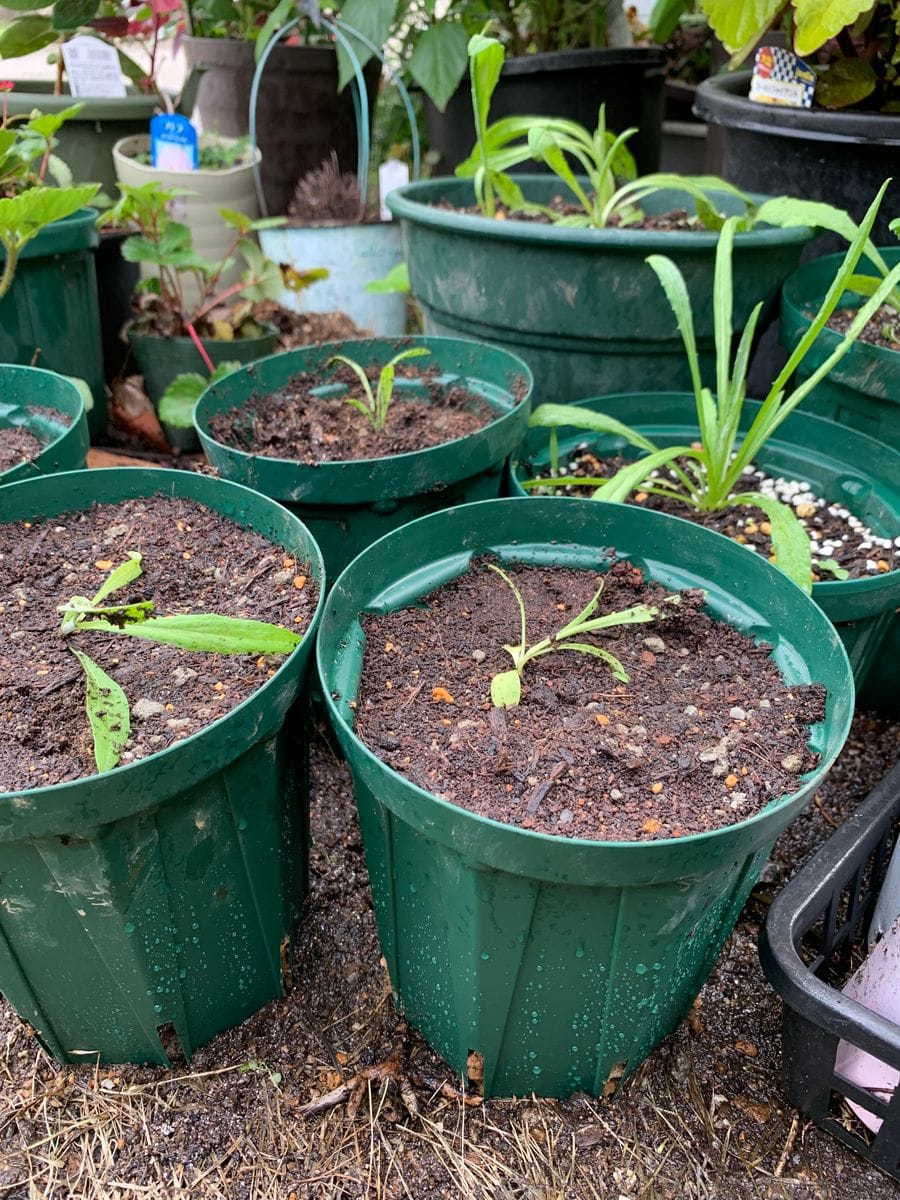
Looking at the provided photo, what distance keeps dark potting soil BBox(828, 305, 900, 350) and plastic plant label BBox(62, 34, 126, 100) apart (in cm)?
198

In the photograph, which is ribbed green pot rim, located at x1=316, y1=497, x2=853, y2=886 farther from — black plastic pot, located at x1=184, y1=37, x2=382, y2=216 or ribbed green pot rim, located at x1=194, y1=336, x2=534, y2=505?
black plastic pot, located at x1=184, y1=37, x2=382, y2=216

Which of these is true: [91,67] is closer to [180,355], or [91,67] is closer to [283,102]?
[283,102]

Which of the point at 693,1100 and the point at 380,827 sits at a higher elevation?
the point at 380,827

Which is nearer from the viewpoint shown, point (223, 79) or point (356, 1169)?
point (356, 1169)

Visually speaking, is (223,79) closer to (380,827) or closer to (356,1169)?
(380,827)

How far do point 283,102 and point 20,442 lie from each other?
1.88 m

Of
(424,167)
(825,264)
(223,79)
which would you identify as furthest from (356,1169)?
(223,79)

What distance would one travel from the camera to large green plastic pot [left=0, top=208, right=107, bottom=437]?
1630mm

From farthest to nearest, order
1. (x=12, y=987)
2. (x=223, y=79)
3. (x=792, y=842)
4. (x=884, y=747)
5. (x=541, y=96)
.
Answer: (x=223, y=79) → (x=541, y=96) → (x=884, y=747) → (x=792, y=842) → (x=12, y=987)

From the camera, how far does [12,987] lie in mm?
872

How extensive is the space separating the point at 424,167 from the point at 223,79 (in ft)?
2.22

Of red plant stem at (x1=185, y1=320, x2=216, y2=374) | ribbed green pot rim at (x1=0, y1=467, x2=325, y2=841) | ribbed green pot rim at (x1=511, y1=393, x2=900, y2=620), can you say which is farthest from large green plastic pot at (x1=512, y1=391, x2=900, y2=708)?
red plant stem at (x1=185, y1=320, x2=216, y2=374)

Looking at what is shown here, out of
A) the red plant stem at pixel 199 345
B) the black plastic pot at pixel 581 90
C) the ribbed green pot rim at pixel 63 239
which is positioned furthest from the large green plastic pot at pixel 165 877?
the black plastic pot at pixel 581 90

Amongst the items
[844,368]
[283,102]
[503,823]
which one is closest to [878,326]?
[844,368]
